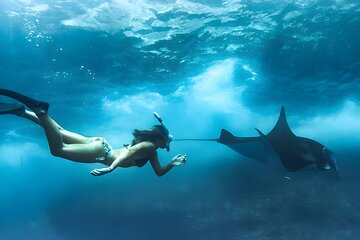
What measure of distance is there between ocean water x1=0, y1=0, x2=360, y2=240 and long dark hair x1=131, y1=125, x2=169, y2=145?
8.74 meters

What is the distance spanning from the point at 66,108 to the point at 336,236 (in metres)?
22.5

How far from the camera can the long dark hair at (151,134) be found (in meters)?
5.68

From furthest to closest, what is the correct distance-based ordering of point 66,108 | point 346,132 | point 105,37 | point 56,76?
point 346,132 < point 66,108 < point 56,76 < point 105,37

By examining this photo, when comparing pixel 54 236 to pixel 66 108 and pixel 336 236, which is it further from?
pixel 336 236

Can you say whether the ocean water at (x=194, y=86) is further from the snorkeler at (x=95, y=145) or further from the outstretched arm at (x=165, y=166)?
the outstretched arm at (x=165, y=166)

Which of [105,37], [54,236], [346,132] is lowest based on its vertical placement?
[54,236]

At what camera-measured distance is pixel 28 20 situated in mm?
12836

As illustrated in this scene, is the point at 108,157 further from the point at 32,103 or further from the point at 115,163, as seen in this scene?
the point at 32,103

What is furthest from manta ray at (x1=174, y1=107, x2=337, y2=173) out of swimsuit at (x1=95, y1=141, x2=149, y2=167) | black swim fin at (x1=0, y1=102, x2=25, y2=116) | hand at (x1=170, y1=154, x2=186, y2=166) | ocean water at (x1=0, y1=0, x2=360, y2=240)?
black swim fin at (x1=0, y1=102, x2=25, y2=116)

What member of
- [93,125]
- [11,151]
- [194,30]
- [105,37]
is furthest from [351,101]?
[11,151]

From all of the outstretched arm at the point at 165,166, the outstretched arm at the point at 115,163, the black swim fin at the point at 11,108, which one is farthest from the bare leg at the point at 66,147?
the outstretched arm at the point at 165,166

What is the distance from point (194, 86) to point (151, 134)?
1835 centimetres

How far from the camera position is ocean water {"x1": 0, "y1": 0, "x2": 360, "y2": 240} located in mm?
13734

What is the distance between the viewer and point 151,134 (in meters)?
5.73
